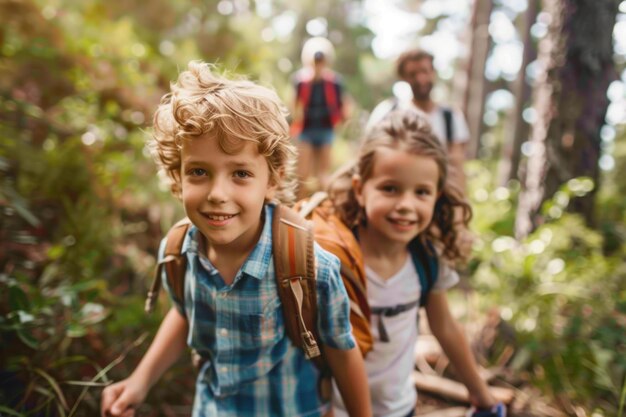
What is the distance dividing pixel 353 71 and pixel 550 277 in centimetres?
2121

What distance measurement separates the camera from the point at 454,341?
2.04 meters

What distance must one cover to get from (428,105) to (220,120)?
307 centimetres

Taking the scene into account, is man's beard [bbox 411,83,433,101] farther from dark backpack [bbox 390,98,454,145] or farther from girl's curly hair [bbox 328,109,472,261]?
girl's curly hair [bbox 328,109,472,261]

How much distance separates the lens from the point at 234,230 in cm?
135

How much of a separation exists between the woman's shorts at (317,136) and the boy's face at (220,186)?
5.50 meters

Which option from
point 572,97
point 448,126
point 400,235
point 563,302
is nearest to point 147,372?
point 400,235

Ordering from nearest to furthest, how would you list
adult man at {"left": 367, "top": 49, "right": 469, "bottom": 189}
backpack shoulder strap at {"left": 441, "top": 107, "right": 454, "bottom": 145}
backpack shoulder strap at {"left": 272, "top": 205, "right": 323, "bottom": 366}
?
backpack shoulder strap at {"left": 272, "top": 205, "right": 323, "bottom": 366}, adult man at {"left": 367, "top": 49, "right": 469, "bottom": 189}, backpack shoulder strap at {"left": 441, "top": 107, "right": 454, "bottom": 145}

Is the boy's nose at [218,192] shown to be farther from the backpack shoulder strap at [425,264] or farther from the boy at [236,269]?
the backpack shoulder strap at [425,264]

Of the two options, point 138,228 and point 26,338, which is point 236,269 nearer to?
point 26,338

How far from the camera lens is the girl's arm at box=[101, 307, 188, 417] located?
62.5 inches

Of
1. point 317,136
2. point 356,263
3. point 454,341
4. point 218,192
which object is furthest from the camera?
point 317,136

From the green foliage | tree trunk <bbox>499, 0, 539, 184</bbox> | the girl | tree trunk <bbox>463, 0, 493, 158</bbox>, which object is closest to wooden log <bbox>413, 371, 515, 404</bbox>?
the green foliage

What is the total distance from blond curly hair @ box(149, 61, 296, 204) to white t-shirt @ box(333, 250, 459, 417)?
2.33ft

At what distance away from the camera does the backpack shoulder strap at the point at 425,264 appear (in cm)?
199
